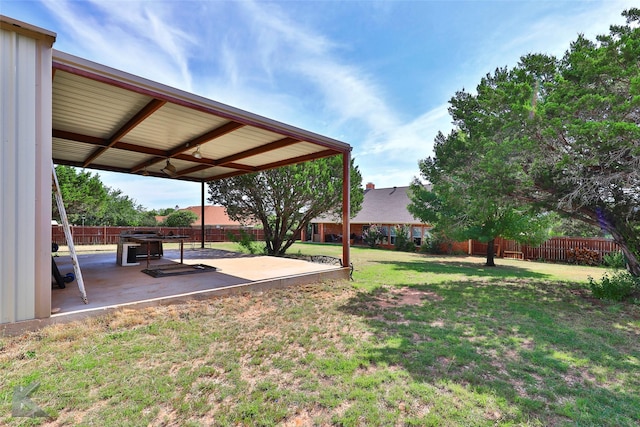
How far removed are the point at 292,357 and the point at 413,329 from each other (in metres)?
1.83

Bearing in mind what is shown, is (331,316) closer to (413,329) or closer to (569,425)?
(413,329)

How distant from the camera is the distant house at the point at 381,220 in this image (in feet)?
64.9

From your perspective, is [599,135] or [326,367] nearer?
[326,367]

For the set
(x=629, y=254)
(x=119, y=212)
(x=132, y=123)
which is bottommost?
(x=629, y=254)

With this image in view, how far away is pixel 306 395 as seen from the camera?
237 cm

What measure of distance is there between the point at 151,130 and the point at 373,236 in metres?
17.1

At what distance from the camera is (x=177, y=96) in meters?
4.57

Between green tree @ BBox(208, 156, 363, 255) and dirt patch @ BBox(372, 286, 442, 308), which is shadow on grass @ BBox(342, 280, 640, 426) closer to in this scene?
dirt patch @ BBox(372, 286, 442, 308)

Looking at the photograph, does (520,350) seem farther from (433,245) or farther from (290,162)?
(433,245)

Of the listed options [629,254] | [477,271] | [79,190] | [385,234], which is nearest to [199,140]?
[629,254]

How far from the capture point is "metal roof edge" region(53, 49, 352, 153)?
143 inches

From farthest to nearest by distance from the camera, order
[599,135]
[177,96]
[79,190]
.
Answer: [79,190] < [599,135] < [177,96]

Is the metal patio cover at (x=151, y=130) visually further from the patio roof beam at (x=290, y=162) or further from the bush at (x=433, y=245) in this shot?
the bush at (x=433, y=245)

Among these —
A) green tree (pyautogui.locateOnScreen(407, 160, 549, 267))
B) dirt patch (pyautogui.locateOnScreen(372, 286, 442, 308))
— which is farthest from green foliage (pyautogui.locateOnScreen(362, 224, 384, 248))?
dirt patch (pyautogui.locateOnScreen(372, 286, 442, 308))
